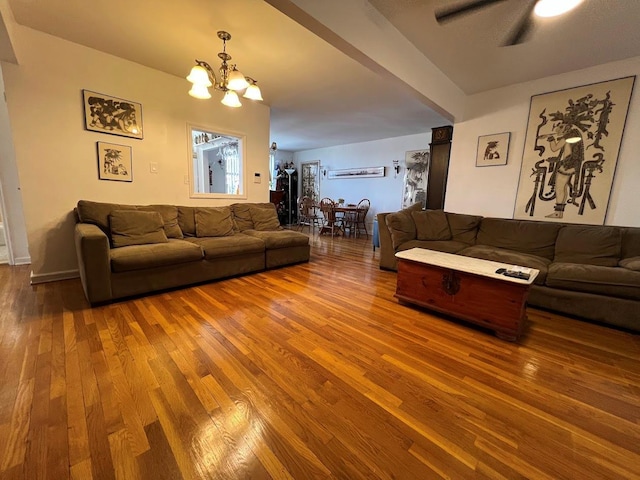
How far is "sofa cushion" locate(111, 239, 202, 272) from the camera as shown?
231 cm

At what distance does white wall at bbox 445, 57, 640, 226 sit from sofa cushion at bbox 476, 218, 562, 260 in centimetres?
35

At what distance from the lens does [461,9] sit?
1.58 meters

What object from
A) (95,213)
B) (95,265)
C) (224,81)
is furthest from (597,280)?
(95,213)

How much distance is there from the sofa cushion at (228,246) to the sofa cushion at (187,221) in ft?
0.82

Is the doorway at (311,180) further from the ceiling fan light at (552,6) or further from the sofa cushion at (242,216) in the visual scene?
the ceiling fan light at (552,6)

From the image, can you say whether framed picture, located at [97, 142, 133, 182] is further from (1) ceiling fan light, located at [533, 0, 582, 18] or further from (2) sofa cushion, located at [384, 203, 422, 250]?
(1) ceiling fan light, located at [533, 0, 582, 18]

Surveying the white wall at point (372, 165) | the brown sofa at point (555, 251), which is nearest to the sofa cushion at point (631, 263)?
the brown sofa at point (555, 251)

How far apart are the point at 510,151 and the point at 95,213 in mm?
4844

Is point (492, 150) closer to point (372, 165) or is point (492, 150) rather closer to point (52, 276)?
point (372, 165)

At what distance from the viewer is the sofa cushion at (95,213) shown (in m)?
2.64

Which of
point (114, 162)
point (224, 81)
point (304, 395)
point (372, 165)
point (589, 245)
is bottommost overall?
point (304, 395)

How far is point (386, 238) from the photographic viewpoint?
3.56 metres

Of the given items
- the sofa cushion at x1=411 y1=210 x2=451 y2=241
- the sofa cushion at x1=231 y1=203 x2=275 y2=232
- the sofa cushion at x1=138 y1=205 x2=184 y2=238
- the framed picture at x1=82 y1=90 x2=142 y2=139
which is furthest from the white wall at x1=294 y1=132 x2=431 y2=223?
the framed picture at x1=82 y1=90 x2=142 y2=139

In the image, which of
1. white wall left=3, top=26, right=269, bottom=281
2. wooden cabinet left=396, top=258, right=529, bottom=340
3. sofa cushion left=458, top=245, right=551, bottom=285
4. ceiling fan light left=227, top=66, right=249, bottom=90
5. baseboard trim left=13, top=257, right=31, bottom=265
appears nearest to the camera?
wooden cabinet left=396, top=258, right=529, bottom=340
